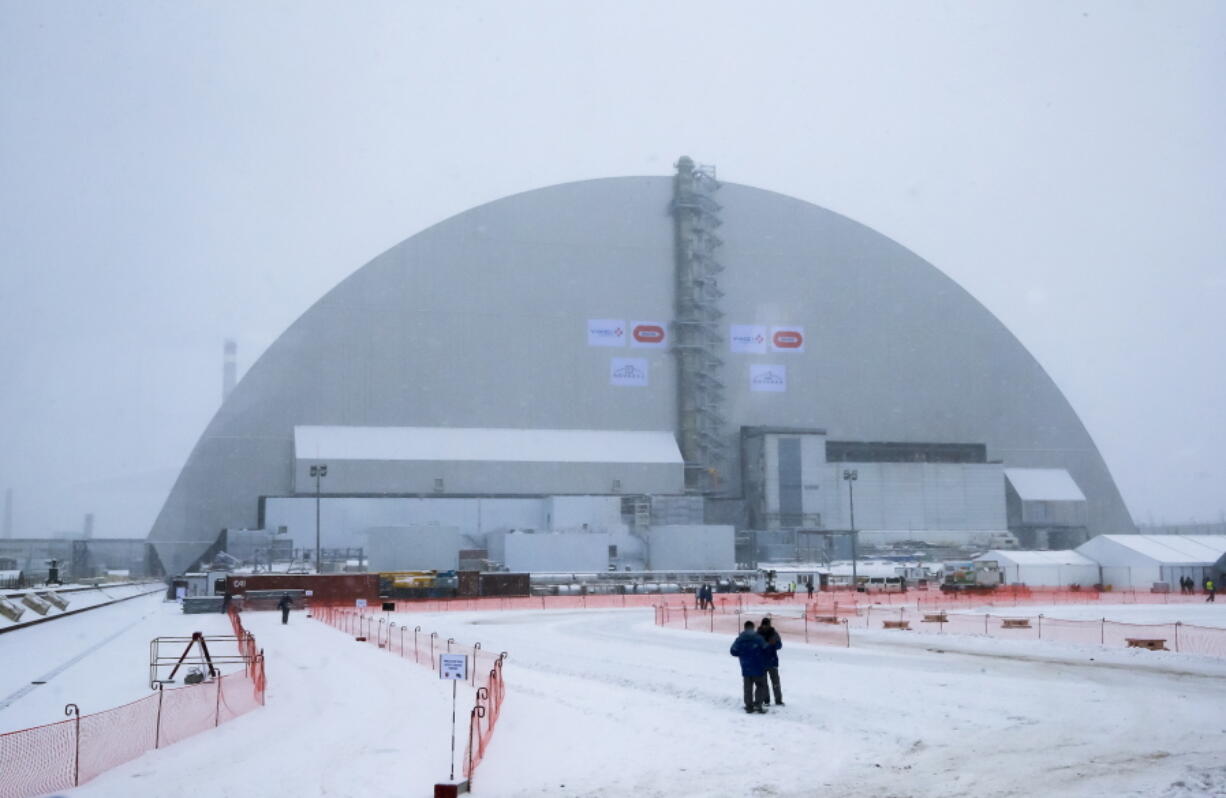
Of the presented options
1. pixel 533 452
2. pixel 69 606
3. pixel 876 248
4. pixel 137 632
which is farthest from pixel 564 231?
pixel 137 632

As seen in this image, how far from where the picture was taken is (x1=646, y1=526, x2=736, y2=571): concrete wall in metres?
72.1

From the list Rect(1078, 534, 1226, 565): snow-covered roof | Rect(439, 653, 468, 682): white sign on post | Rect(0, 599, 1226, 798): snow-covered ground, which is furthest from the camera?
Rect(1078, 534, 1226, 565): snow-covered roof

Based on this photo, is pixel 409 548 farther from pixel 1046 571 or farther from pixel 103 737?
pixel 103 737

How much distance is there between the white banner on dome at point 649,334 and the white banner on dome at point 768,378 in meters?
7.12

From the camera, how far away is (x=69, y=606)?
50.2 meters

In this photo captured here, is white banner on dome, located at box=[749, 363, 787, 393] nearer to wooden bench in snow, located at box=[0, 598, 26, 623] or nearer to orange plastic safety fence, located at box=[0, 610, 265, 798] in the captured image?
wooden bench in snow, located at box=[0, 598, 26, 623]

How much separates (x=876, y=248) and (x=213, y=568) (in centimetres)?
5325

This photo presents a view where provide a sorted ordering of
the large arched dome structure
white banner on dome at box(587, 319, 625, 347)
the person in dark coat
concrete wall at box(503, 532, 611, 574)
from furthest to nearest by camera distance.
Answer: white banner on dome at box(587, 319, 625, 347) < the large arched dome structure < concrete wall at box(503, 532, 611, 574) < the person in dark coat

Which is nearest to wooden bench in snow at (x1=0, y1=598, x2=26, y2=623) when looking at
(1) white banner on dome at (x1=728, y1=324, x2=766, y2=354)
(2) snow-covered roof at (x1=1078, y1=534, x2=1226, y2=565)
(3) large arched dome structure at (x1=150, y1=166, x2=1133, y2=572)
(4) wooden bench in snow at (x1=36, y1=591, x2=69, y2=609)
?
(4) wooden bench in snow at (x1=36, y1=591, x2=69, y2=609)

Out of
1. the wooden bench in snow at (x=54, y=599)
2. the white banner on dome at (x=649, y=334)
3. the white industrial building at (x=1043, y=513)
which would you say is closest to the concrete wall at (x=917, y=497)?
the white industrial building at (x=1043, y=513)

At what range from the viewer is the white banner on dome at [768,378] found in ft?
269

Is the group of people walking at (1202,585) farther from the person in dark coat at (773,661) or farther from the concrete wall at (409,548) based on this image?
the concrete wall at (409,548)

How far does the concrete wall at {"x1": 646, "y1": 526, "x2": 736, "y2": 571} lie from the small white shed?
17.5 m

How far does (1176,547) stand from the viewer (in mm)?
62250
